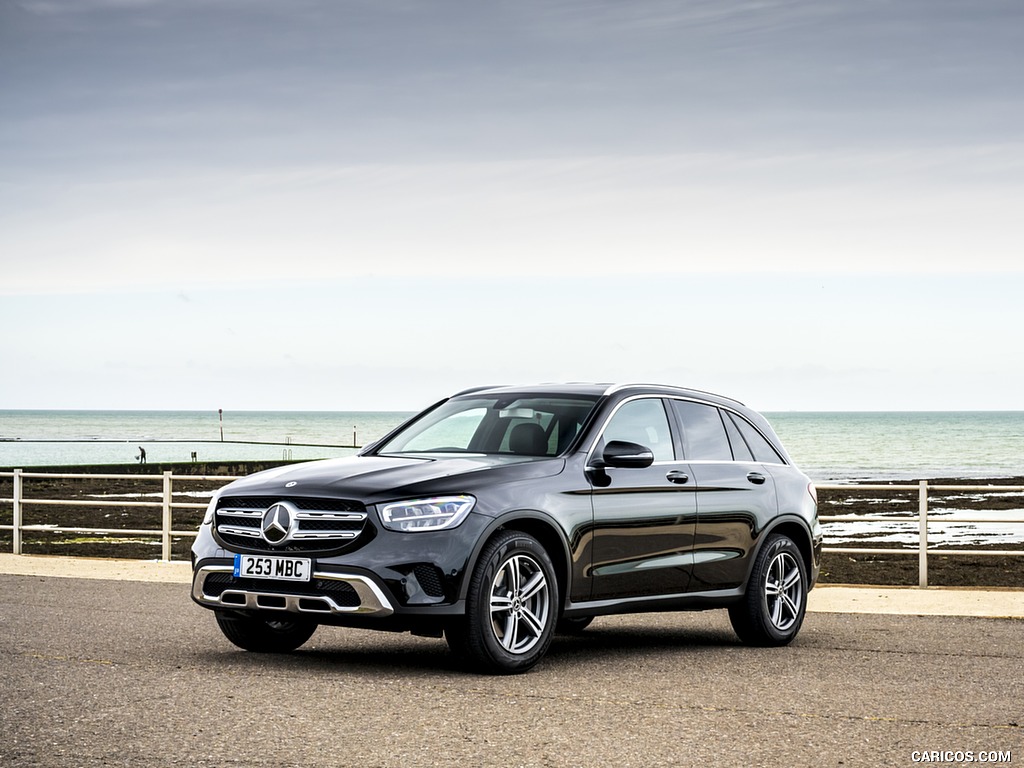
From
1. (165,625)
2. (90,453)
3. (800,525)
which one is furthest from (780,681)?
(90,453)

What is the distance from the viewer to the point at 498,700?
761cm

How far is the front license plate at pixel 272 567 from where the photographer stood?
A: 841 centimetres

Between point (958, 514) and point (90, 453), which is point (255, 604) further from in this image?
point (90, 453)

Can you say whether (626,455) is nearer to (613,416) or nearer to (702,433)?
(613,416)

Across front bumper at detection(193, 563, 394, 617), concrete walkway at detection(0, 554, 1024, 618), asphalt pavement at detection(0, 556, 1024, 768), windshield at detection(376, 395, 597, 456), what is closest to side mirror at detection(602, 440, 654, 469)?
windshield at detection(376, 395, 597, 456)

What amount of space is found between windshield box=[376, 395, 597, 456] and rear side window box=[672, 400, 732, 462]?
2.95 ft

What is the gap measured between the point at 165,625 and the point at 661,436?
405 cm

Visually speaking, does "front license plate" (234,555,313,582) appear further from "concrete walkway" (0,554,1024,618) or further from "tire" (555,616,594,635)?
"concrete walkway" (0,554,1024,618)

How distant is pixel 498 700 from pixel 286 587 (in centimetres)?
156

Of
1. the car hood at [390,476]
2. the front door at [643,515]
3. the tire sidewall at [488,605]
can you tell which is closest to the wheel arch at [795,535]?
the front door at [643,515]

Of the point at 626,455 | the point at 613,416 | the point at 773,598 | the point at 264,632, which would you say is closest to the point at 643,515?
the point at 626,455

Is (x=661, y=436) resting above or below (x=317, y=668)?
above

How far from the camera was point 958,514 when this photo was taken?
4381 centimetres

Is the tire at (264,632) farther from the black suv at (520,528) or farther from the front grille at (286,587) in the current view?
the front grille at (286,587)
